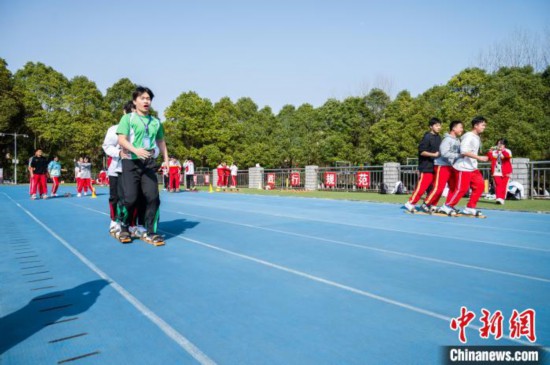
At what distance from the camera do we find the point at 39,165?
54.5ft

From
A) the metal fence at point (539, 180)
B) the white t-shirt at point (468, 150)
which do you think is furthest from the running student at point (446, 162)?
the metal fence at point (539, 180)

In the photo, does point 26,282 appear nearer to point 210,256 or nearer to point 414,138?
point 210,256

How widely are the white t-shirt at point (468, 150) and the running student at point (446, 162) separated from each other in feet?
0.48

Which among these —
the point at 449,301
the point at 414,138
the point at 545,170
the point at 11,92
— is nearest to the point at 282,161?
the point at 414,138

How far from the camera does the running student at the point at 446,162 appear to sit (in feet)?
30.7

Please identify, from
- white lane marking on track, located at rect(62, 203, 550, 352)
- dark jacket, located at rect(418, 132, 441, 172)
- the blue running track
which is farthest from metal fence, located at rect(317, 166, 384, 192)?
white lane marking on track, located at rect(62, 203, 550, 352)

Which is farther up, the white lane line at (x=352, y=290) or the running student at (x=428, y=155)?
the running student at (x=428, y=155)

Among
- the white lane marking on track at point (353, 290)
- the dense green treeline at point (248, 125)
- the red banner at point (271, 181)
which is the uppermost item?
the dense green treeline at point (248, 125)

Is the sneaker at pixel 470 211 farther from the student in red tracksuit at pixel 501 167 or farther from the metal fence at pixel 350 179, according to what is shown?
the metal fence at pixel 350 179

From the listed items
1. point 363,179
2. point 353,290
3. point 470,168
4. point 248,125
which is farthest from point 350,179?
point 248,125

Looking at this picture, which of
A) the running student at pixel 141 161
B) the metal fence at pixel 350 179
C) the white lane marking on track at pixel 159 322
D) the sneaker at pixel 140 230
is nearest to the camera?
the white lane marking on track at pixel 159 322

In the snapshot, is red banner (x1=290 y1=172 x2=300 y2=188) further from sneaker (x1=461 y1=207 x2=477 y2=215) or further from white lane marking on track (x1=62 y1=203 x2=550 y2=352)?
white lane marking on track (x1=62 y1=203 x2=550 y2=352)

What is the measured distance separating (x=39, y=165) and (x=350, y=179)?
16.5 meters

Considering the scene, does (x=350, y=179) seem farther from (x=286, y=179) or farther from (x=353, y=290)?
(x=353, y=290)
